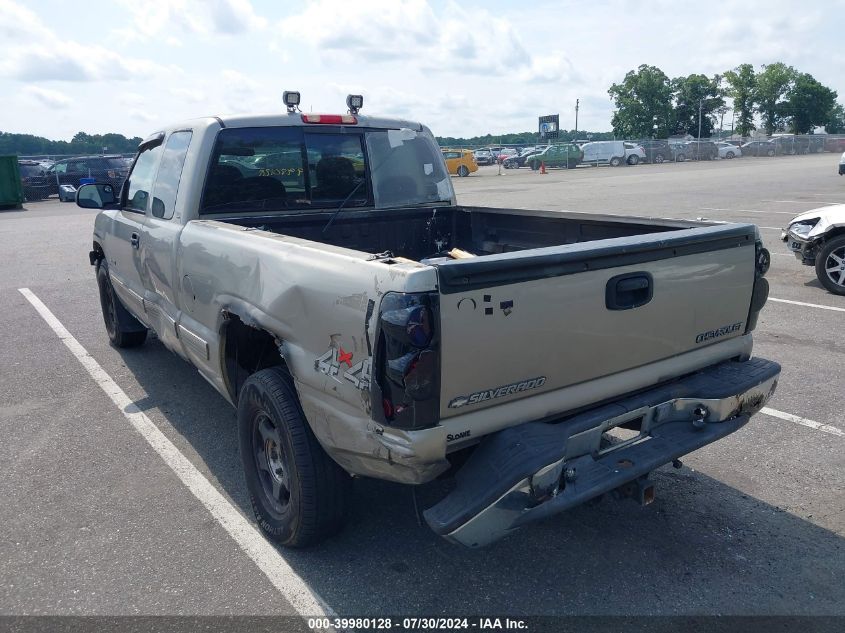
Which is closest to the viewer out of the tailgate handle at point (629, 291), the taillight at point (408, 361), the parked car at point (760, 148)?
the taillight at point (408, 361)

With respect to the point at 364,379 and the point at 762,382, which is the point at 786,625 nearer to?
the point at 762,382

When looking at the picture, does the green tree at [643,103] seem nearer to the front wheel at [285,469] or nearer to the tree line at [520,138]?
the tree line at [520,138]

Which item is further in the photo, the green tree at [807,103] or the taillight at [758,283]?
the green tree at [807,103]

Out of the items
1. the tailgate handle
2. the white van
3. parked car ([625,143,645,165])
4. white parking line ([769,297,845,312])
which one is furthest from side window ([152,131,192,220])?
parked car ([625,143,645,165])

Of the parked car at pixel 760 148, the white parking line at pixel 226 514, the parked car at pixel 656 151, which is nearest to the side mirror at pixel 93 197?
the white parking line at pixel 226 514

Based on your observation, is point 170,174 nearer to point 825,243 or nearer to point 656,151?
point 825,243

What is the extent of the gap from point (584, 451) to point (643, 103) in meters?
83.7

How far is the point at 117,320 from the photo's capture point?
673cm

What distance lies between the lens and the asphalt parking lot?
3098 mm

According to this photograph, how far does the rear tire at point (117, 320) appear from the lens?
6657 millimetres

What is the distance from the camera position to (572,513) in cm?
376

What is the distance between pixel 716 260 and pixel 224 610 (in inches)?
106

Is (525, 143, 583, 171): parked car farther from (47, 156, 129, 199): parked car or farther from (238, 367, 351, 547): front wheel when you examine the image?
(238, 367, 351, 547): front wheel

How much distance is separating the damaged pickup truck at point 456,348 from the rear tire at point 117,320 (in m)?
2.10
